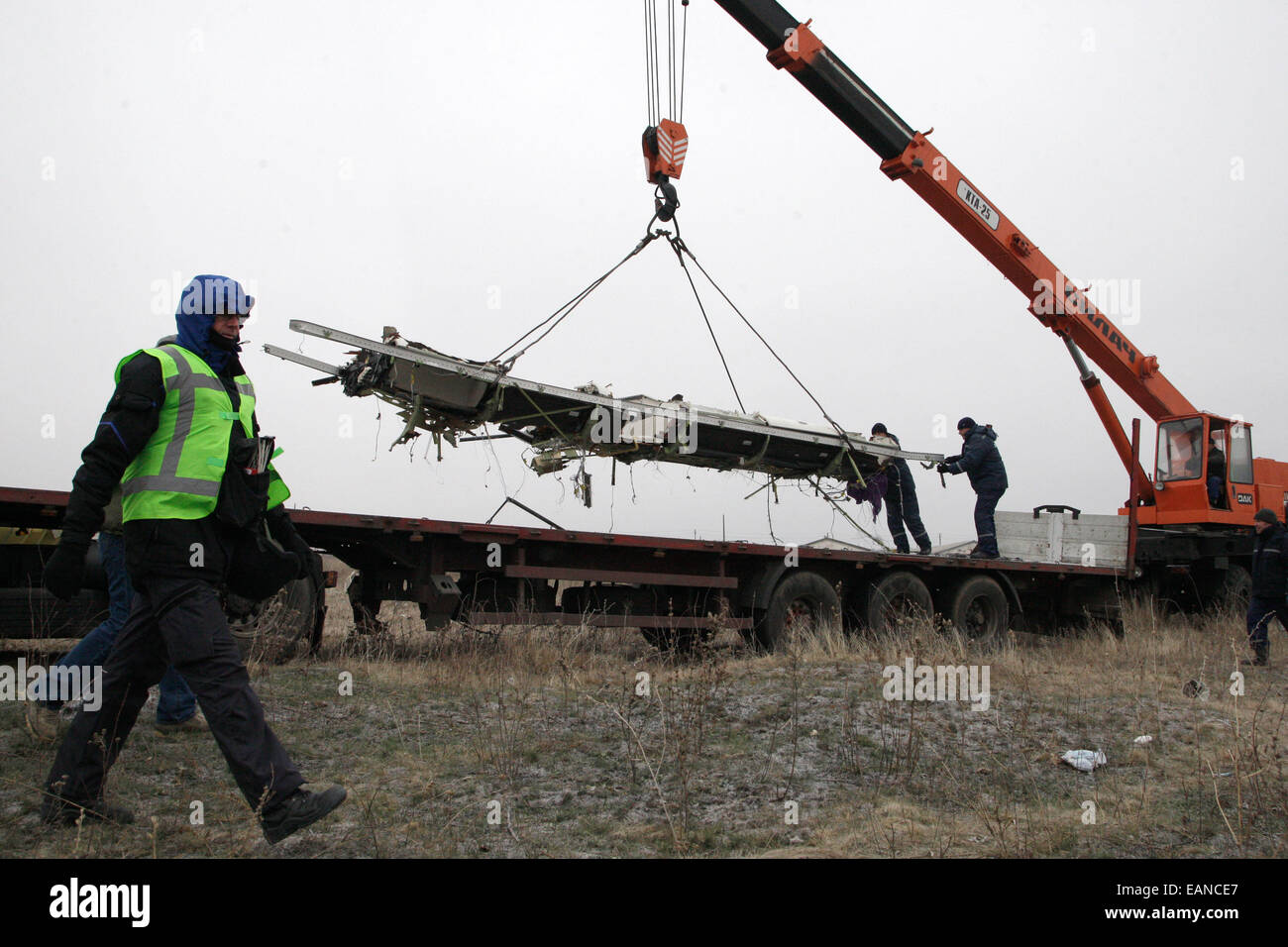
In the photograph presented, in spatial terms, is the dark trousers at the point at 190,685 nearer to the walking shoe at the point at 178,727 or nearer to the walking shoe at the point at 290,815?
the walking shoe at the point at 290,815

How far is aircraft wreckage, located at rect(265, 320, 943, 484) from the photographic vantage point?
6.45 metres

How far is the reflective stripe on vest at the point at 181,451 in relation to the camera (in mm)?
2959

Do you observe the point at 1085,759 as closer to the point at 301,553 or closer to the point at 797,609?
the point at 301,553

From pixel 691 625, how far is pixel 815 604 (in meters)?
1.36

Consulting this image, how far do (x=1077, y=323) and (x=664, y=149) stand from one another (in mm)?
6686

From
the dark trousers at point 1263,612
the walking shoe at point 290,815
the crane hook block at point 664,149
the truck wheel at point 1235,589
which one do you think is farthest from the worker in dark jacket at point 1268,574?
the walking shoe at point 290,815

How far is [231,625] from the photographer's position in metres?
5.77

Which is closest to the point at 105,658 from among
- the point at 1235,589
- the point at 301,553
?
the point at 301,553

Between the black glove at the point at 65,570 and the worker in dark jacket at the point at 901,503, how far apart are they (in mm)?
8165

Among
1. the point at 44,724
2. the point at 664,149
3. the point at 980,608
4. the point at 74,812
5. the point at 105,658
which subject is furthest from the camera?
the point at 980,608

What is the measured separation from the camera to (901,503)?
9.98 metres

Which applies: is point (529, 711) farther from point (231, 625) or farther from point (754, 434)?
point (754, 434)

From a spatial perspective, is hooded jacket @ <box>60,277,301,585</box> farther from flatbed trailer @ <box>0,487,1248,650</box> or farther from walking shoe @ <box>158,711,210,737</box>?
flatbed trailer @ <box>0,487,1248,650</box>
